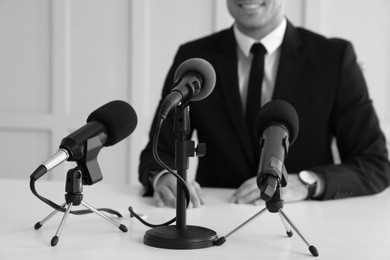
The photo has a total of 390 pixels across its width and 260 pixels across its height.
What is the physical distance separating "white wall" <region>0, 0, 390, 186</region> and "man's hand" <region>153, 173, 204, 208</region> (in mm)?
2458

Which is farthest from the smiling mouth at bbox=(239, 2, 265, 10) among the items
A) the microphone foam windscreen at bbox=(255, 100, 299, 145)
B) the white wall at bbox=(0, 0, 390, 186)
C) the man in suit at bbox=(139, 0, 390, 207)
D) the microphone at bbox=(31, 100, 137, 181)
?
the white wall at bbox=(0, 0, 390, 186)

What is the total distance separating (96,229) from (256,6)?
51.3 inches

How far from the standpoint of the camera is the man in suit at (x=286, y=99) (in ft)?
7.88

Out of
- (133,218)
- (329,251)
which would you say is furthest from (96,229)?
(329,251)

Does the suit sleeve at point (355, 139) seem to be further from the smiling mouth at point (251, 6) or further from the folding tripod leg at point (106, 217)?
the folding tripod leg at point (106, 217)

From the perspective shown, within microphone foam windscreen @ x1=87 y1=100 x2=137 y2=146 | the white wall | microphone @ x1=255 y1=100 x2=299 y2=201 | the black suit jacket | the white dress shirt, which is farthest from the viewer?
the white wall

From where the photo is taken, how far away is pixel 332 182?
208 centimetres

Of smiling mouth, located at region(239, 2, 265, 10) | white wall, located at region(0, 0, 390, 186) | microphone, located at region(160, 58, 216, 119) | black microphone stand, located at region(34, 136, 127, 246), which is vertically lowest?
white wall, located at region(0, 0, 390, 186)

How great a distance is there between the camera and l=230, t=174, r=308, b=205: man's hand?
189cm

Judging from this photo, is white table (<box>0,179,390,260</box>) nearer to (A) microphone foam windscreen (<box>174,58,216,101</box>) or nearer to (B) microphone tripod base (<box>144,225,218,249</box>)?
(B) microphone tripod base (<box>144,225,218,249</box>)

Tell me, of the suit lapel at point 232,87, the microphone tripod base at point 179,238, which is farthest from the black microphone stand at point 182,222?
the suit lapel at point 232,87

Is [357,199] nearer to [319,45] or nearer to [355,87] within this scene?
[355,87]

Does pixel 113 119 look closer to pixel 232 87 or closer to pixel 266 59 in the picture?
pixel 232 87

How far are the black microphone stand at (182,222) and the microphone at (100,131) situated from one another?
140mm
